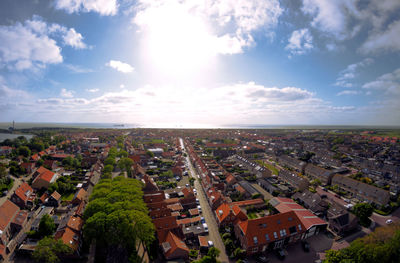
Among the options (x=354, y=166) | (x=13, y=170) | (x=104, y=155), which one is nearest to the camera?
(x=13, y=170)

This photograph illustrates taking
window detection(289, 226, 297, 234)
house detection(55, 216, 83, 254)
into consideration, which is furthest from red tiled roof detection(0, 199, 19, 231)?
window detection(289, 226, 297, 234)

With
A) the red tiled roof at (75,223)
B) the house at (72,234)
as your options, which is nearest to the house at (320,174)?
the house at (72,234)

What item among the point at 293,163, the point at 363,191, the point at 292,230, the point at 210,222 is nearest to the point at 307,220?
the point at 292,230

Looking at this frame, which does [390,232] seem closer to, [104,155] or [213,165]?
[213,165]

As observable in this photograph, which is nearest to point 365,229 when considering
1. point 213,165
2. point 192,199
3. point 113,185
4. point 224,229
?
point 224,229

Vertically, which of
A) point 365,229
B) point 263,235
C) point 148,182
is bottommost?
point 365,229

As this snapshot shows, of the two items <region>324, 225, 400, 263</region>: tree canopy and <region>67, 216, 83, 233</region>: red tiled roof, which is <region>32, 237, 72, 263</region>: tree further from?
<region>324, 225, 400, 263</region>: tree canopy

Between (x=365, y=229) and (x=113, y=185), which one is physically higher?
(x=113, y=185)

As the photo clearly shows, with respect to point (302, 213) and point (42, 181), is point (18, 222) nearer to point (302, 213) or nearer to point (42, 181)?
point (42, 181)
